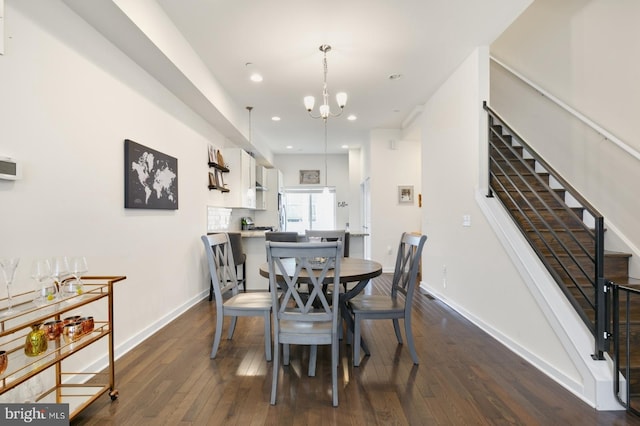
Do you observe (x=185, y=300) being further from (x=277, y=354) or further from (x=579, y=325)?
(x=579, y=325)

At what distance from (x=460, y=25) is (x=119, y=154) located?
3269mm

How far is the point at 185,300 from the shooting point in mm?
3830

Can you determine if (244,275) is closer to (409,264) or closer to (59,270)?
(409,264)

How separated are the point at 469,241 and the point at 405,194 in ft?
9.99

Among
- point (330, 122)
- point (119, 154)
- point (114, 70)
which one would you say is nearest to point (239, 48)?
point (114, 70)

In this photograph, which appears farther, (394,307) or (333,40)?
(333,40)

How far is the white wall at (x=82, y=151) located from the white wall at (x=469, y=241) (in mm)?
3291

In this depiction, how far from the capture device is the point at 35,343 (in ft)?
5.01

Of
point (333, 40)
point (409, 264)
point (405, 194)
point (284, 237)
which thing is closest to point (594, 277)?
point (409, 264)

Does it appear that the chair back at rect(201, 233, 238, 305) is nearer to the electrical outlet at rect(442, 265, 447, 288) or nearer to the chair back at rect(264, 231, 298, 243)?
the chair back at rect(264, 231, 298, 243)

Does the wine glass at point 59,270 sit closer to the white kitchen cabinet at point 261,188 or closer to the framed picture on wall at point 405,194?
the white kitchen cabinet at point 261,188

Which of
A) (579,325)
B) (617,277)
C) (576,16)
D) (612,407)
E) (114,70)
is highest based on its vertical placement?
(576,16)

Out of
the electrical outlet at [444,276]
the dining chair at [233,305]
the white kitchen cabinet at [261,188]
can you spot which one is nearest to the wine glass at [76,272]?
the dining chair at [233,305]

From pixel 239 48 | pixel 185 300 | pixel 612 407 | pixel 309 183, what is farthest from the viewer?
pixel 309 183
